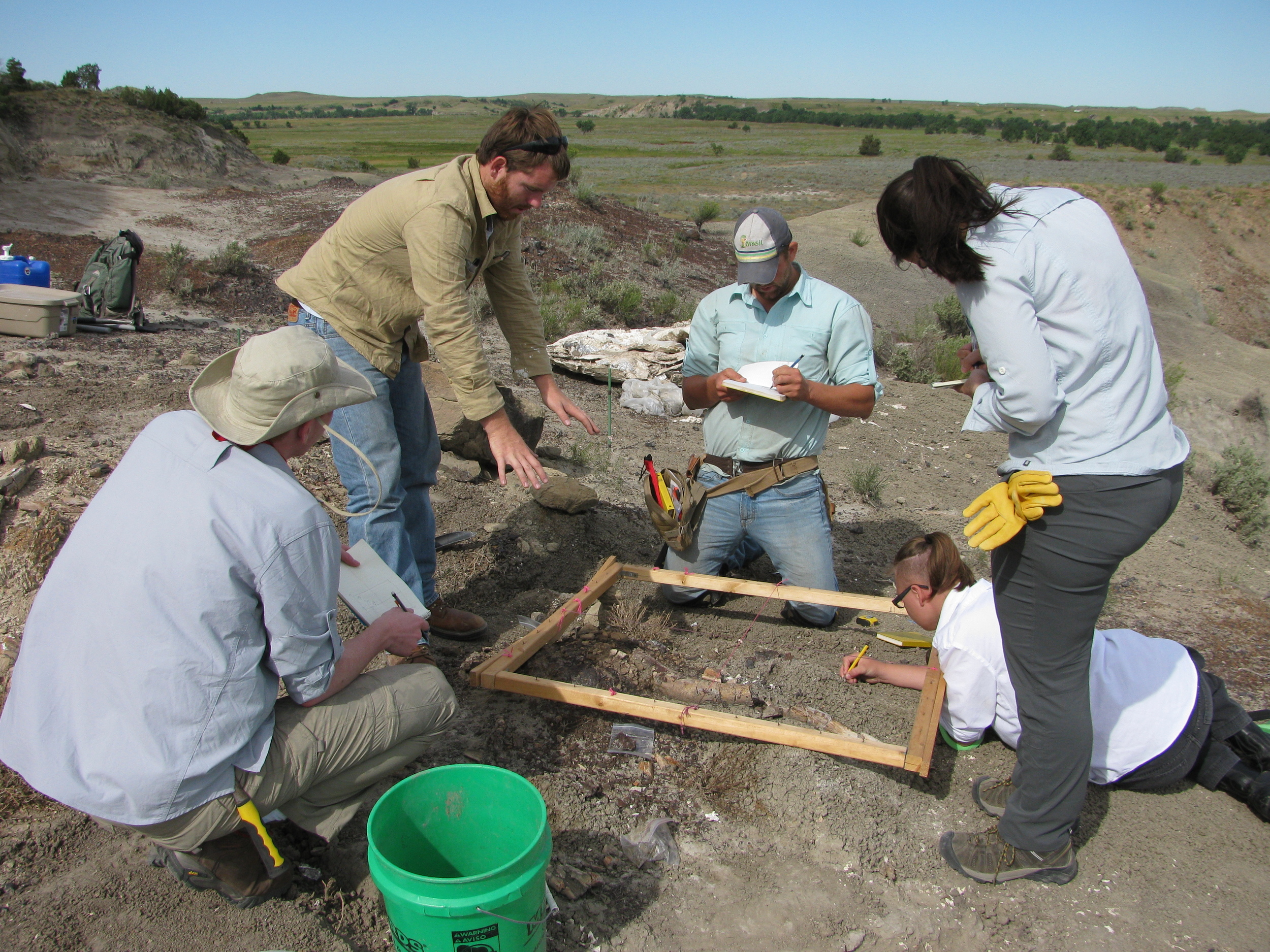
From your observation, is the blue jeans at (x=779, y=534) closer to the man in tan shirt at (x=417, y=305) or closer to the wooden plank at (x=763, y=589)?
the wooden plank at (x=763, y=589)

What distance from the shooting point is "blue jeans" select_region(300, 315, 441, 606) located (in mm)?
3189

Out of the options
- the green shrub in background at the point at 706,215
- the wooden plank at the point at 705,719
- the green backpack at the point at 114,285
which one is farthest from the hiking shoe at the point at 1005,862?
the green shrub in background at the point at 706,215

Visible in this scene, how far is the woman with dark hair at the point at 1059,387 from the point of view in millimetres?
2029

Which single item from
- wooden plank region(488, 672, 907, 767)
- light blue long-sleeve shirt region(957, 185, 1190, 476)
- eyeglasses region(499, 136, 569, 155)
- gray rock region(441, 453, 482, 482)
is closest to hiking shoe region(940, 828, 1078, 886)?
wooden plank region(488, 672, 907, 767)

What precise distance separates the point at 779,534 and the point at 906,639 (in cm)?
76

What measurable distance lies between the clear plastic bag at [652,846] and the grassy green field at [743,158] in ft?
73.0

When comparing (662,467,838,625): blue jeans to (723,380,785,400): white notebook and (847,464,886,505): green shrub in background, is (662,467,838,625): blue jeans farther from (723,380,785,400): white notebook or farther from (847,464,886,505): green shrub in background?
(847,464,886,505): green shrub in background

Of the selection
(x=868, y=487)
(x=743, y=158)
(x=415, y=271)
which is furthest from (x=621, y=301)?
(x=743, y=158)

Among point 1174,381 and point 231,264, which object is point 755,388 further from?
point 1174,381

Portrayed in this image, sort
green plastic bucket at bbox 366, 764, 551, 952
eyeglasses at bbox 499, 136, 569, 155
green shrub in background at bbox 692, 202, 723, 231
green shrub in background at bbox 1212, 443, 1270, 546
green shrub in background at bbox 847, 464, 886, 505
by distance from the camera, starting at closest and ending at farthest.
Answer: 1. green plastic bucket at bbox 366, 764, 551, 952
2. eyeglasses at bbox 499, 136, 569, 155
3. green shrub in background at bbox 847, 464, 886, 505
4. green shrub in background at bbox 1212, 443, 1270, 546
5. green shrub in background at bbox 692, 202, 723, 231

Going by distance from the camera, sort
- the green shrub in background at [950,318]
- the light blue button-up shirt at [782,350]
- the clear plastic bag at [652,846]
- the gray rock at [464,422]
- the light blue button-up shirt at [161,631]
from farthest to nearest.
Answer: the green shrub in background at [950,318], the gray rock at [464,422], the light blue button-up shirt at [782,350], the clear plastic bag at [652,846], the light blue button-up shirt at [161,631]

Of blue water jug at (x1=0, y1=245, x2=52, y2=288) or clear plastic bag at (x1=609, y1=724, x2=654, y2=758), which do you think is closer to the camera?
clear plastic bag at (x1=609, y1=724, x2=654, y2=758)

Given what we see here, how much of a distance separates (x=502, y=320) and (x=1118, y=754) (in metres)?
2.93

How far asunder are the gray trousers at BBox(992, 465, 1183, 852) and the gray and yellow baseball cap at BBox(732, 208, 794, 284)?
1.73 meters
